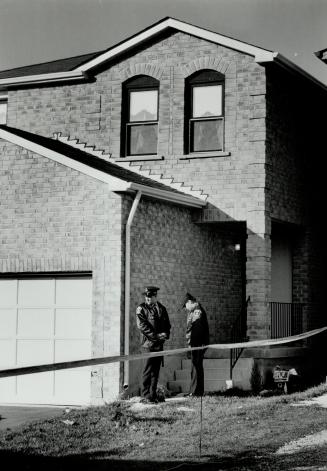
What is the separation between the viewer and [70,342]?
618 inches

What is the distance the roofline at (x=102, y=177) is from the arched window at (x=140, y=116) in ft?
6.58

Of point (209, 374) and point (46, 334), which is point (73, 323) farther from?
point (209, 374)

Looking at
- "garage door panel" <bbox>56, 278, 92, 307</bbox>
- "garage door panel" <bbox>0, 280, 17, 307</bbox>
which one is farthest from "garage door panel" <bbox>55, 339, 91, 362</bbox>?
"garage door panel" <bbox>0, 280, 17, 307</bbox>

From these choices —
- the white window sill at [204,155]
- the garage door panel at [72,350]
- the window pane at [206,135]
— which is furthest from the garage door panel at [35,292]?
the window pane at [206,135]

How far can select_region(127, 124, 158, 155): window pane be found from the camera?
1839cm

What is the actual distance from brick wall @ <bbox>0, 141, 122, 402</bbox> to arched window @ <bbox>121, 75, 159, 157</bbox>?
2.94 meters

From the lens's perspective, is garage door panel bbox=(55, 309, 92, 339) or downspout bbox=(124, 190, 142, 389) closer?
downspout bbox=(124, 190, 142, 389)

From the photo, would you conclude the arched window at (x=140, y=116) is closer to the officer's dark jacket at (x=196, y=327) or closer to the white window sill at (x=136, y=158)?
the white window sill at (x=136, y=158)

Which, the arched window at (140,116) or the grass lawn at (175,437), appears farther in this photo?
the arched window at (140,116)

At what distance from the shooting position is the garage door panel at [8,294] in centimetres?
1622

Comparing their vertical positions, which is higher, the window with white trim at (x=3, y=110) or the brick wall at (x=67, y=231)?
the window with white trim at (x=3, y=110)

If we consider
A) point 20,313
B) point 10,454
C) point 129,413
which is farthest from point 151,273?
point 10,454

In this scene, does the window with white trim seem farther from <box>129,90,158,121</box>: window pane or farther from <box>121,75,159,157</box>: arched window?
<box>129,90,158,121</box>: window pane

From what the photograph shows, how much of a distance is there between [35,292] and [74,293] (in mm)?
818
